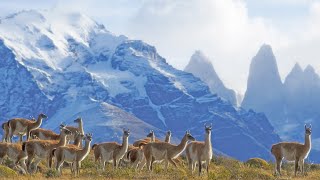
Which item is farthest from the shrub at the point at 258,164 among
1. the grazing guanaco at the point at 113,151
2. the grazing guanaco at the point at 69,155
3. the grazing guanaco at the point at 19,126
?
the grazing guanaco at the point at 19,126

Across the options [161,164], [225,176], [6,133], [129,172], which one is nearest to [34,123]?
[6,133]

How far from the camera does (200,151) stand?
102 ft

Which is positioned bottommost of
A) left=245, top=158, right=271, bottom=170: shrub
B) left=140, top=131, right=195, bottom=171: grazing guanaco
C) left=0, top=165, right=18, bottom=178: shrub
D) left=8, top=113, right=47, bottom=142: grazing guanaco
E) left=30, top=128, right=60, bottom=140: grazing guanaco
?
left=0, top=165, right=18, bottom=178: shrub

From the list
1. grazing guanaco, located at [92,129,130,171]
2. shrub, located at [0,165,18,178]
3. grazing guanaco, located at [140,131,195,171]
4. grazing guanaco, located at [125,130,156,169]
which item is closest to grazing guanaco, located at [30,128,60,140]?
grazing guanaco, located at [125,130,156,169]

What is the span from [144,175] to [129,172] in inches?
26.1

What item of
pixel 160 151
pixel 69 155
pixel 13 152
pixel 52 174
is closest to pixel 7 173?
pixel 52 174

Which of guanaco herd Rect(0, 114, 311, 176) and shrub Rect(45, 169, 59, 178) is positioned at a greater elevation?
guanaco herd Rect(0, 114, 311, 176)

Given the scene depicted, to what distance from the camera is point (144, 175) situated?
29672 mm

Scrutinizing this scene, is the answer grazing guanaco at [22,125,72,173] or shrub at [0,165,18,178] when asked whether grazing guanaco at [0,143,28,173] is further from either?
shrub at [0,165,18,178]

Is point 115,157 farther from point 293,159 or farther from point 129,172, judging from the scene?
point 293,159

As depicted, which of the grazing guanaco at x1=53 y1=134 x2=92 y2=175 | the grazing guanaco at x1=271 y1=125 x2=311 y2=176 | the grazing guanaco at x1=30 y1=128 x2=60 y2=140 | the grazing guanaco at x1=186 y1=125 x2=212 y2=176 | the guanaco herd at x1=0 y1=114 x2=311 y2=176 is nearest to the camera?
the grazing guanaco at x1=53 y1=134 x2=92 y2=175

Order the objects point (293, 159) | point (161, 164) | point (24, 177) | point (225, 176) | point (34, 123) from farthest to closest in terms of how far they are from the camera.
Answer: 1. point (34, 123)
2. point (161, 164)
3. point (293, 159)
4. point (225, 176)
5. point (24, 177)

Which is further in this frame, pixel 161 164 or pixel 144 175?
pixel 161 164

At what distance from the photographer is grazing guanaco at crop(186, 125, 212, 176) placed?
30719mm
